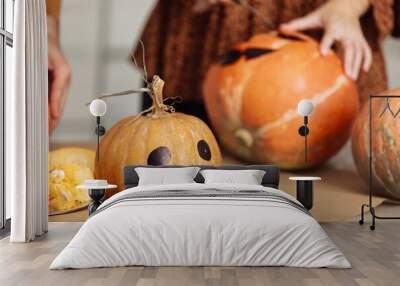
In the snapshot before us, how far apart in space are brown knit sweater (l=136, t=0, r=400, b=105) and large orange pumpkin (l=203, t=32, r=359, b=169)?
0.55 feet

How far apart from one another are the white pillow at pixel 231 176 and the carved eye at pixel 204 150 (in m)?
0.32

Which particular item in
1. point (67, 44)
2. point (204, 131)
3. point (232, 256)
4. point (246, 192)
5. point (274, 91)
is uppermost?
point (67, 44)

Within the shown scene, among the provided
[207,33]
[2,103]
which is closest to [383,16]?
[207,33]

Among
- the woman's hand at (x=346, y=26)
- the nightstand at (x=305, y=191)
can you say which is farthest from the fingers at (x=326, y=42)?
the nightstand at (x=305, y=191)

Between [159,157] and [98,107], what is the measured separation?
71cm

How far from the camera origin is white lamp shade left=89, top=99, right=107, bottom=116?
5566mm

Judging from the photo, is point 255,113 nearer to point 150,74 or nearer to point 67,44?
point 150,74

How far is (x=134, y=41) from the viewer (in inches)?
234

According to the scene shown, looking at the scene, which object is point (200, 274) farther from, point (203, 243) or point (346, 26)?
point (346, 26)

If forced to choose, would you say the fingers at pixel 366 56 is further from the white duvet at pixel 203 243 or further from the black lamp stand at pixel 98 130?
the white duvet at pixel 203 243

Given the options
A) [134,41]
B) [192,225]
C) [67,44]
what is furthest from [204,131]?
[192,225]

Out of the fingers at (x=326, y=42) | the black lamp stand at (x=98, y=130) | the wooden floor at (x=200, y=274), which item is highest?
the fingers at (x=326, y=42)

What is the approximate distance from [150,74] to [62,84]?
82 centimetres

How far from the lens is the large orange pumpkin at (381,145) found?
18.0 ft
